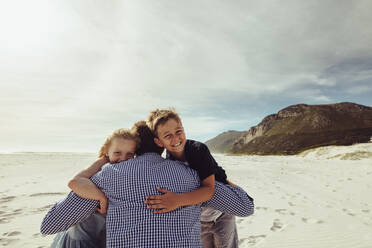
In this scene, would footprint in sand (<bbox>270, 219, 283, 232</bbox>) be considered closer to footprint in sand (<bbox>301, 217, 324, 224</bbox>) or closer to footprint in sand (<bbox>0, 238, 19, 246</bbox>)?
footprint in sand (<bbox>301, 217, 324, 224</bbox>)

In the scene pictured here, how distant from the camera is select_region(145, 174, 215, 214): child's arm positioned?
1534mm

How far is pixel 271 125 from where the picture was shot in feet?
418

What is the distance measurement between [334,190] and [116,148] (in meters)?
9.04

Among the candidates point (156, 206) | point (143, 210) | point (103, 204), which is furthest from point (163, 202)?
point (103, 204)

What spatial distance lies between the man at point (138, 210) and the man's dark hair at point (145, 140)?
546 millimetres

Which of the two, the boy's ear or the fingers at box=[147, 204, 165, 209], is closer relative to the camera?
the fingers at box=[147, 204, 165, 209]

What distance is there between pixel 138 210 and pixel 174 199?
0.27 meters

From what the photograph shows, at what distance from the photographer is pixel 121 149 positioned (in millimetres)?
2367

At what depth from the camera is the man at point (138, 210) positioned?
1.51 m

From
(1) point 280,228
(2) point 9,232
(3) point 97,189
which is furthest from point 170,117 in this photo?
(2) point 9,232

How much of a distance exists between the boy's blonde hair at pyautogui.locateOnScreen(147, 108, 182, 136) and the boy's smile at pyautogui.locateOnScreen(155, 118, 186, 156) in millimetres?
38

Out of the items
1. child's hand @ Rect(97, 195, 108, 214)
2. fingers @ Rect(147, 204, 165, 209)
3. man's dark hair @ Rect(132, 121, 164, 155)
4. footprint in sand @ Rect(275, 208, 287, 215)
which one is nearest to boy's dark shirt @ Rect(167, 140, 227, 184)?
man's dark hair @ Rect(132, 121, 164, 155)

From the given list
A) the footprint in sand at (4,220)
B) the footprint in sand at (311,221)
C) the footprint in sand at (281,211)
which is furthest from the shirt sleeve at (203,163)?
the footprint in sand at (4,220)

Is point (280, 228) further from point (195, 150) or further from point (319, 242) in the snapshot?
point (195, 150)
